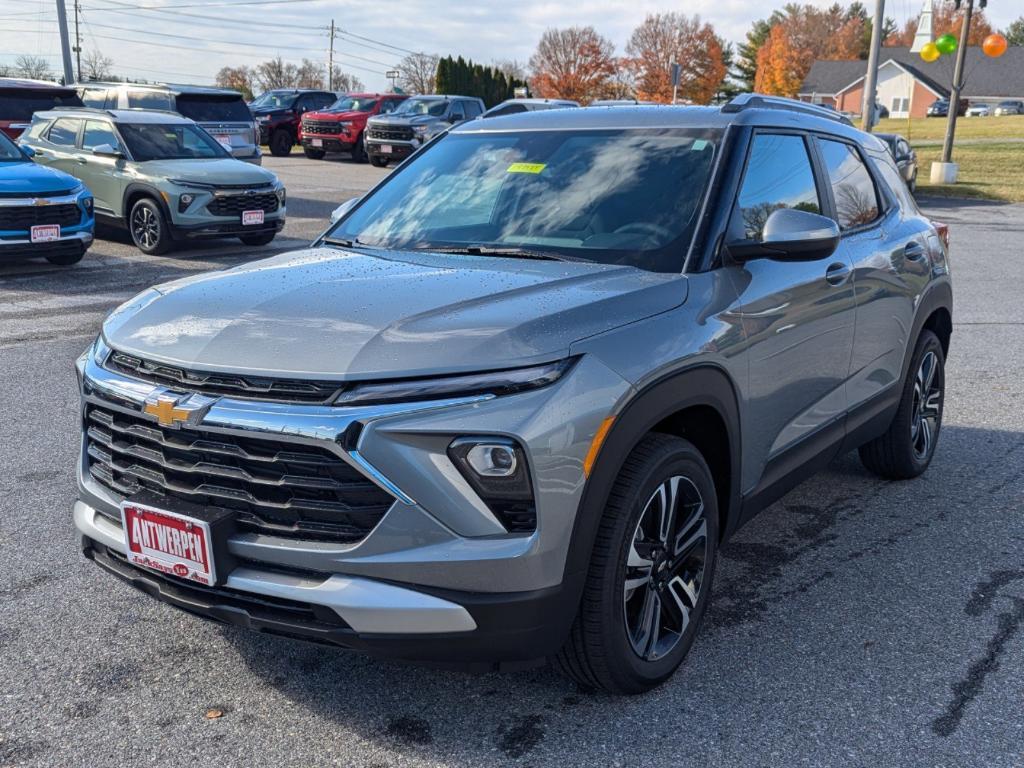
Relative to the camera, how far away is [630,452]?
304cm

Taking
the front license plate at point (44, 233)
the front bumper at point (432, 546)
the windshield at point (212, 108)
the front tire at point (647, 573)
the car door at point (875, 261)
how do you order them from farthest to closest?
the windshield at point (212, 108) → the front license plate at point (44, 233) → the car door at point (875, 261) → the front tire at point (647, 573) → the front bumper at point (432, 546)

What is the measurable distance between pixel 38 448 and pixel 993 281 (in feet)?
36.3

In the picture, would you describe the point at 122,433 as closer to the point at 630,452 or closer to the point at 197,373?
the point at 197,373

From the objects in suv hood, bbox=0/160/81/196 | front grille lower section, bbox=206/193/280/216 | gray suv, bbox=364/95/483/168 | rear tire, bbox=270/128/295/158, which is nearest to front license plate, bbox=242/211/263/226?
front grille lower section, bbox=206/193/280/216

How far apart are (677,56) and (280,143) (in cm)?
5811

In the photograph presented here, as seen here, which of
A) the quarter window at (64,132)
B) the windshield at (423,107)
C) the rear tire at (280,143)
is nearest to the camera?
the quarter window at (64,132)

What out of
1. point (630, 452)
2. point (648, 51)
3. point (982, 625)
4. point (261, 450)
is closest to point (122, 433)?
point (261, 450)

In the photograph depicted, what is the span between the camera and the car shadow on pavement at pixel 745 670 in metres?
3.07

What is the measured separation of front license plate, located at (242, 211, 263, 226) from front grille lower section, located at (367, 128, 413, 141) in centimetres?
1426

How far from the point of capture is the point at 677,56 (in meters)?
83.4

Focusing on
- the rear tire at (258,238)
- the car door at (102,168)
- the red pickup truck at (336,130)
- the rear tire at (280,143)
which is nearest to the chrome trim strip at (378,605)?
the rear tire at (258,238)

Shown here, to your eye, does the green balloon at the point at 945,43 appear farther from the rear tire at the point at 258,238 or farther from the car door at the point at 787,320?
the car door at the point at 787,320

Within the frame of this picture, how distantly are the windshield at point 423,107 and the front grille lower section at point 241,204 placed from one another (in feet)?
50.1

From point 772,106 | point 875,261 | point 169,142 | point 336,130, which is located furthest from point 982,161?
point 772,106
